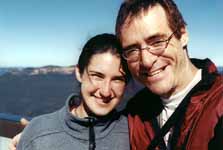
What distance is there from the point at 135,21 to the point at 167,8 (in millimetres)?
279

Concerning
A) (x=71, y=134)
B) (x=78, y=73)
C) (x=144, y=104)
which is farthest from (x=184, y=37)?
(x=71, y=134)

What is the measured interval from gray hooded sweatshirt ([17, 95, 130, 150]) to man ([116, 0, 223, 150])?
154 millimetres

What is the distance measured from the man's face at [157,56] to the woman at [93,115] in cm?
20

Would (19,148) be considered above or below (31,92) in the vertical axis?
above

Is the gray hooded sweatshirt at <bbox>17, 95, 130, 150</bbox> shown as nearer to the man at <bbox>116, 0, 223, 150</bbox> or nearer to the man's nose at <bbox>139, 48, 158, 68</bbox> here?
the man at <bbox>116, 0, 223, 150</bbox>

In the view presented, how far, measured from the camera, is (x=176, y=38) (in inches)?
109

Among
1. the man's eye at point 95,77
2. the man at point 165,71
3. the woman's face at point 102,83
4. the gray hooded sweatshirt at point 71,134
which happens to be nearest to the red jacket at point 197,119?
the man at point 165,71

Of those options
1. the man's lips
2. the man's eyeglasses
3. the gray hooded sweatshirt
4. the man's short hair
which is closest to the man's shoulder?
the gray hooded sweatshirt

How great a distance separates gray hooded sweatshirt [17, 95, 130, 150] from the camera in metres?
2.83

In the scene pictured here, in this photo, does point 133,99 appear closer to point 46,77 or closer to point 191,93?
point 191,93

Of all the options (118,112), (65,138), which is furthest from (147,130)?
(65,138)

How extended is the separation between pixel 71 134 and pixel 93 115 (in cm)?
24

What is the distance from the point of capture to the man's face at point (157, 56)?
2.70 meters

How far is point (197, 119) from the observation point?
2402 millimetres
